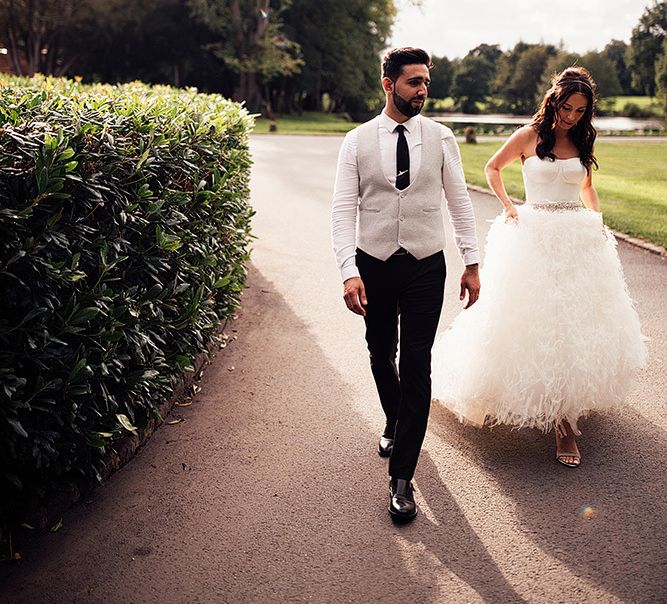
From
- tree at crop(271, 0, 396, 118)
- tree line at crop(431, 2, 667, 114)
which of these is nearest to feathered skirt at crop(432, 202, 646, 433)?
tree at crop(271, 0, 396, 118)

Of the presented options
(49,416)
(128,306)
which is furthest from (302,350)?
(49,416)

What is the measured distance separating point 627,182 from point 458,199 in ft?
53.2

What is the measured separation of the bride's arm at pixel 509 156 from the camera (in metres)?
4.88

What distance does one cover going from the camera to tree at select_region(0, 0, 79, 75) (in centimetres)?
4616

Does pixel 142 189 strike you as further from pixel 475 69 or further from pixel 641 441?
pixel 475 69

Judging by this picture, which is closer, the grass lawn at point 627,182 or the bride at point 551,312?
the bride at point 551,312

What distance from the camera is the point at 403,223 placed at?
12.4 ft

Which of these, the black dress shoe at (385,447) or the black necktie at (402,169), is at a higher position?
the black necktie at (402,169)

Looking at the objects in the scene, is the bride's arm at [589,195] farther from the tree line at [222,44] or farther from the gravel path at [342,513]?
the tree line at [222,44]

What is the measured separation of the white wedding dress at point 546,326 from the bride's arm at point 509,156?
10 cm

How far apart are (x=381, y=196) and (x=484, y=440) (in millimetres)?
1870

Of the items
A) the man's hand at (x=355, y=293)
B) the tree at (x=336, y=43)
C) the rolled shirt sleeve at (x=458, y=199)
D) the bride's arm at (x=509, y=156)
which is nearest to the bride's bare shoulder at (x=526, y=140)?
the bride's arm at (x=509, y=156)

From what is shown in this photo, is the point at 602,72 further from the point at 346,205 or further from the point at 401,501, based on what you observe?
the point at 401,501

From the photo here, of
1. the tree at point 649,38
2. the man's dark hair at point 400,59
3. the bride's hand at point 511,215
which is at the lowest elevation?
the bride's hand at point 511,215
